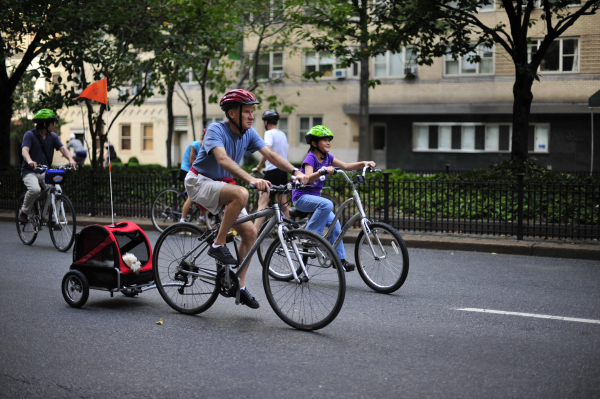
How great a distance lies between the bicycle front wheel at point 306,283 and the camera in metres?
5.38

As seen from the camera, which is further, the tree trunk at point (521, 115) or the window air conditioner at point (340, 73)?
the window air conditioner at point (340, 73)

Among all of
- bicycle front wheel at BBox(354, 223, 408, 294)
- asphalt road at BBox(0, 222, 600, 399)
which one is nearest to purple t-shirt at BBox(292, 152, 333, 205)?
bicycle front wheel at BBox(354, 223, 408, 294)

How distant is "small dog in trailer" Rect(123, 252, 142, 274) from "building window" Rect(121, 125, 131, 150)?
1606 inches

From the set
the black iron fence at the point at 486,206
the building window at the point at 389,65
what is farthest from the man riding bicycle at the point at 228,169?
the building window at the point at 389,65

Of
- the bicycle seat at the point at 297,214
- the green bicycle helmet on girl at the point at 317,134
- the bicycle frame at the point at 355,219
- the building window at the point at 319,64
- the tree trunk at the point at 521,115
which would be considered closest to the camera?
the bicycle frame at the point at 355,219

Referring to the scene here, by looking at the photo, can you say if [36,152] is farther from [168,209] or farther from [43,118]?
[168,209]

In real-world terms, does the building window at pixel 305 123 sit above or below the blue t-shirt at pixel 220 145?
above

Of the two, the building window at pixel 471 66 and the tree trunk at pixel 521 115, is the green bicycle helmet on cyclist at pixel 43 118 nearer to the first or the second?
the tree trunk at pixel 521 115

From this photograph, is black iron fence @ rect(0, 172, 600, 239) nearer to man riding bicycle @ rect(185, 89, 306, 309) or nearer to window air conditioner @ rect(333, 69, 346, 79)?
man riding bicycle @ rect(185, 89, 306, 309)

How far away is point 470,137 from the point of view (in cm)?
3588

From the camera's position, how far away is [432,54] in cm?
1700

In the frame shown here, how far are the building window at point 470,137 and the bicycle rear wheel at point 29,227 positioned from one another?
27.9 m

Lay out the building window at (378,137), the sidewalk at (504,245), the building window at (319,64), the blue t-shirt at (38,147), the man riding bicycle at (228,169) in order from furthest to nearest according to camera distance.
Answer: the building window at (378,137)
the building window at (319,64)
the blue t-shirt at (38,147)
the sidewalk at (504,245)
the man riding bicycle at (228,169)

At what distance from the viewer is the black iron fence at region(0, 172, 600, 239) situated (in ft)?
35.1
